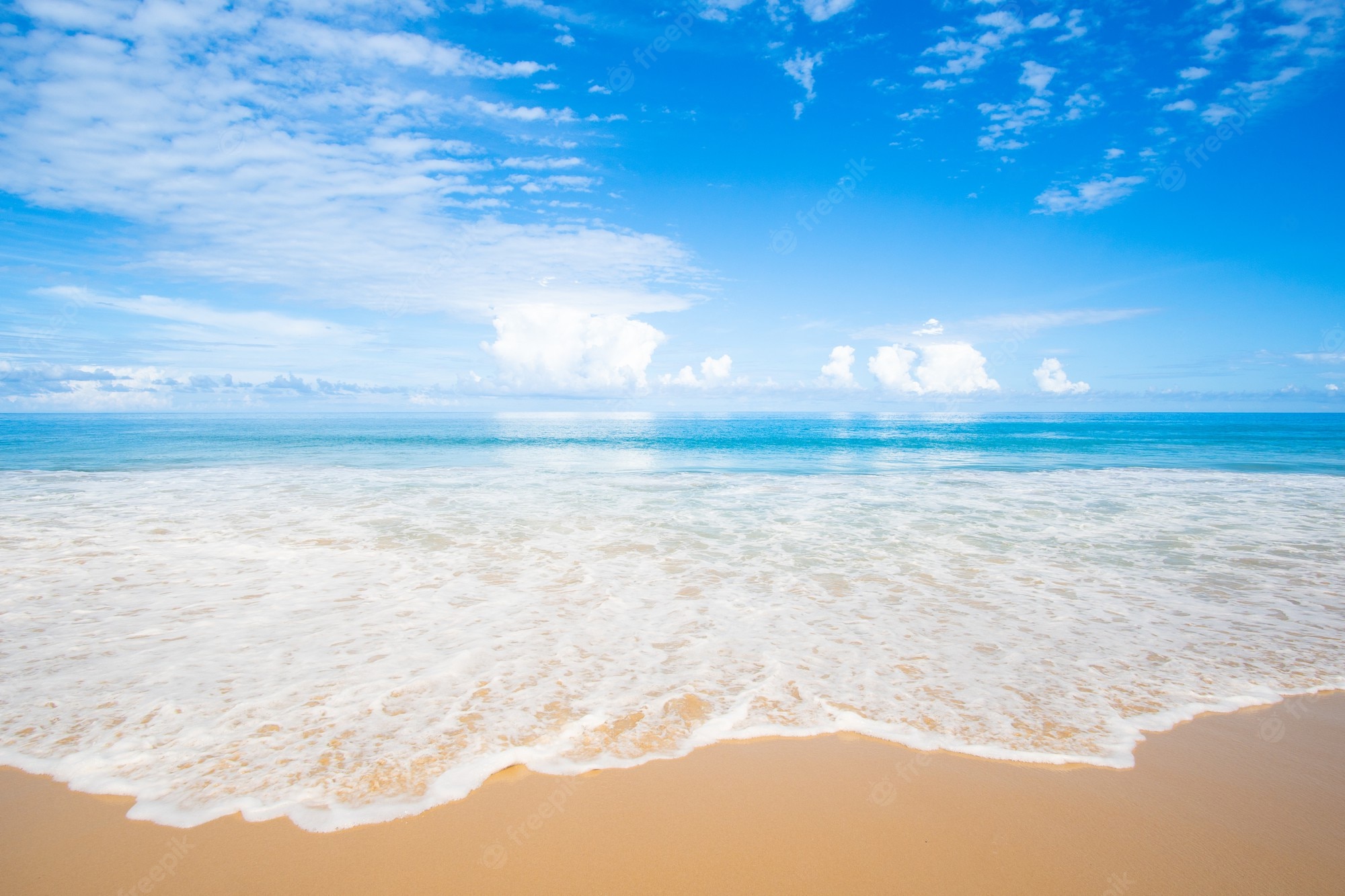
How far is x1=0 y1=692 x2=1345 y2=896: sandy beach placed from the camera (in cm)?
335

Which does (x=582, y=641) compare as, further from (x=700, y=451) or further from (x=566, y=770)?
(x=700, y=451)

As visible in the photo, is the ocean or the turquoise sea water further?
the turquoise sea water

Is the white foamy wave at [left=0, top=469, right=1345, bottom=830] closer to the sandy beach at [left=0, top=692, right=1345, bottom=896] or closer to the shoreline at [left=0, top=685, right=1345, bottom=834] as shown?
the shoreline at [left=0, top=685, right=1345, bottom=834]

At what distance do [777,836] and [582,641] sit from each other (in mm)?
3323

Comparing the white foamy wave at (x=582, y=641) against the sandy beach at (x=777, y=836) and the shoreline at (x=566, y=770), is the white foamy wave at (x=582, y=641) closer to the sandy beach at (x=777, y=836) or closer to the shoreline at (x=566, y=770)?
the shoreline at (x=566, y=770)

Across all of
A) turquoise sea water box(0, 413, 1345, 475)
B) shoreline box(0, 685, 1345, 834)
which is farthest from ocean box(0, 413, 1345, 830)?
turquoise sea water box(0, 413, 1345, 475)

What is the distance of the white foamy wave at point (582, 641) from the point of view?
449 cm

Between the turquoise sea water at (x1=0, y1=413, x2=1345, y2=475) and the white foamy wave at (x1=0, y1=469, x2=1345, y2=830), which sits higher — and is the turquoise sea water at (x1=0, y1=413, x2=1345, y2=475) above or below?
below

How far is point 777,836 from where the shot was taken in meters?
3.70

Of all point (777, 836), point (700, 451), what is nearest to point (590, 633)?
point (777, 836)

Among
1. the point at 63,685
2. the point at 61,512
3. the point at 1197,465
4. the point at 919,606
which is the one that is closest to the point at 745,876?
the point at 919,606

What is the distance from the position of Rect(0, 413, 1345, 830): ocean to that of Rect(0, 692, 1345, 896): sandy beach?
23 centimetres

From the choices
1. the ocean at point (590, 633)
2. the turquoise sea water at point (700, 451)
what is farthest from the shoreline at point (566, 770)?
the turquoise sea water at point (700, 451)

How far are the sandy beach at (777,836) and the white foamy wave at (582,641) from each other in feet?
0.80
